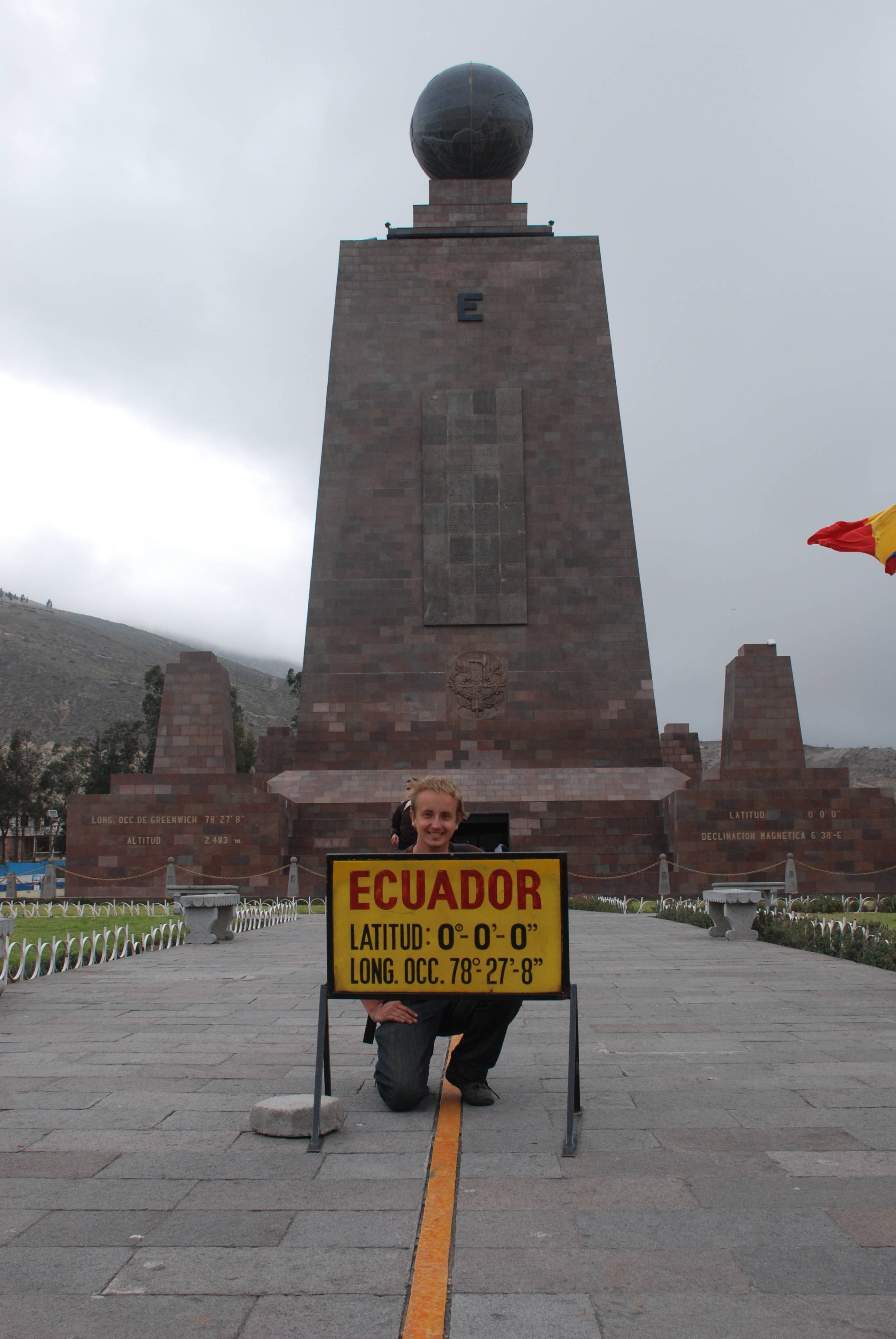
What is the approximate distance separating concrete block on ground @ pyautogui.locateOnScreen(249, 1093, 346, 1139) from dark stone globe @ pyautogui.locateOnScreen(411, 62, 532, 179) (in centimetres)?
2949

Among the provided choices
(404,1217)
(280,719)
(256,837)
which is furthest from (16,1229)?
(280,719)

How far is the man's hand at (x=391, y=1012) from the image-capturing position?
4.87 m

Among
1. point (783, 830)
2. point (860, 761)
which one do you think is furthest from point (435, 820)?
point (860, 761)

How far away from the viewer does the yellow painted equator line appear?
8.94ft

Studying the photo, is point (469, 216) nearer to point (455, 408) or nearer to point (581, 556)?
point (455, 408)

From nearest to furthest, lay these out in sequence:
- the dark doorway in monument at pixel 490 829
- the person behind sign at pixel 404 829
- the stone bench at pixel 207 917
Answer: the person behind sign at pixel 404 829, the stone bench at pixel 207 917, the dark doorway in monument at pixel 490 829

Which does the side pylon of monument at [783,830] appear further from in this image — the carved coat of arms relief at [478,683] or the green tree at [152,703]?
the green tree at [152,703]

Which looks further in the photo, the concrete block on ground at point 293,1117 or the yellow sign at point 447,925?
the yellow sign at point 447,925

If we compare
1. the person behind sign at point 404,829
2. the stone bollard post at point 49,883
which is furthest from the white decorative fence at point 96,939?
the person behind sign at point 404,829

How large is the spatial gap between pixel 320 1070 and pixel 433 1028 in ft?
2.68

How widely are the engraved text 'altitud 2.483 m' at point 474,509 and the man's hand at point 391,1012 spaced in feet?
70.4

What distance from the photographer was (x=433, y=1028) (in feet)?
16.3

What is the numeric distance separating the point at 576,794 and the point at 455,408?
10201 mm

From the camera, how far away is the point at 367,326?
28219 mm
